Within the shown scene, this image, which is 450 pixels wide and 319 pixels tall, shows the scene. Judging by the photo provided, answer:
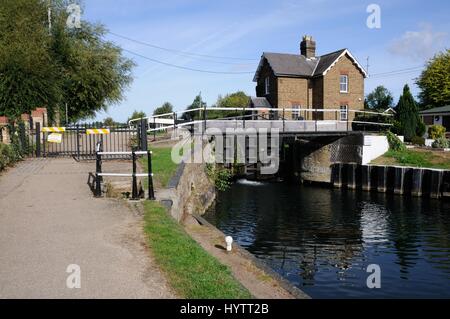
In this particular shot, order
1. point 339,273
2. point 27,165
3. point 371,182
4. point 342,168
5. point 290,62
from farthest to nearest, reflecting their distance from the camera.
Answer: point 290,62 < point 342,168 < point 371,182 < point 27,165 < point 339,273

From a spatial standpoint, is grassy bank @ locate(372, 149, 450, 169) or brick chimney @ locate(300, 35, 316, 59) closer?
grassy bank @ locate(372, 149, 450, 169)

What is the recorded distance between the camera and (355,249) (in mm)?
15188

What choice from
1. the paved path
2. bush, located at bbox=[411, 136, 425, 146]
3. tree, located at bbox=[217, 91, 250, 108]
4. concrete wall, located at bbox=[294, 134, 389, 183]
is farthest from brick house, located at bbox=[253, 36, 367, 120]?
tree, located at bbox=[217, 91, 250, 108]

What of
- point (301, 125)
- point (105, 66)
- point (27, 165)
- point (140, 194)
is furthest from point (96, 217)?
point (105, 66)

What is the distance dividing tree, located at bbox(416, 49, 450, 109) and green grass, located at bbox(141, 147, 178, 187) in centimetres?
4982

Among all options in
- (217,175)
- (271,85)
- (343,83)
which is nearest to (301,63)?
(271,85)

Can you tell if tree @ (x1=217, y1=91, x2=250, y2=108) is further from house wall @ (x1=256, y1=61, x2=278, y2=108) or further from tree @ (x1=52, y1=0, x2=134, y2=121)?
tree @ (x1=52, y1=0, x2=134, y2=121)

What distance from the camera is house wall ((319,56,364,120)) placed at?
4225 cm

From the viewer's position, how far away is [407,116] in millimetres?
33906

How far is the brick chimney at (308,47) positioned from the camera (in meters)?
46.5

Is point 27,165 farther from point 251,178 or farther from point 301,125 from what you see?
point 251,178

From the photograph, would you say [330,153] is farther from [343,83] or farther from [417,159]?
[343,83]

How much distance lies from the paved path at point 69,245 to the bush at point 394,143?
24.2 metres
